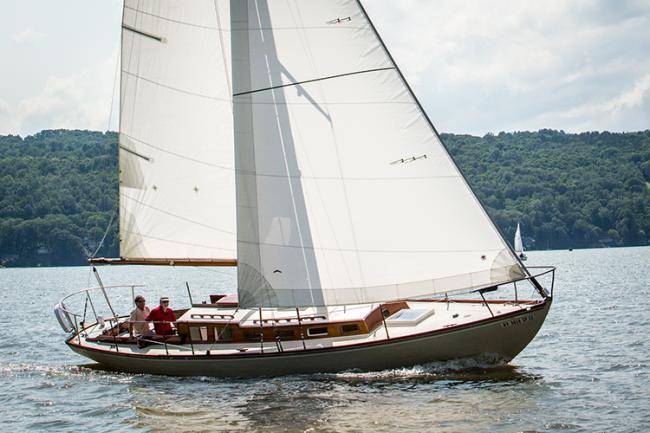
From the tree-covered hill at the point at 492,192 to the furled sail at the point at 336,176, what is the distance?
9422 centimetres

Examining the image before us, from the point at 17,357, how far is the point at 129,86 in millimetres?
10538

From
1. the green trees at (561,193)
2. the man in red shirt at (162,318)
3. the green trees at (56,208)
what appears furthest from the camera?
the green trees at (561,193)

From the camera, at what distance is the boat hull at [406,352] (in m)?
18.6

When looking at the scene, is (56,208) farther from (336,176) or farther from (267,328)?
(336,176)

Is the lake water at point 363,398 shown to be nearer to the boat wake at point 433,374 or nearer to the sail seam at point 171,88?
the boat wake at point 433,374

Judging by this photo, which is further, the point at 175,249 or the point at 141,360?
the point at 175,249

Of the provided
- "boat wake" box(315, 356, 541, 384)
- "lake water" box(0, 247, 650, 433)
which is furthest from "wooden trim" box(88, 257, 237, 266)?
"boat wake" box(315, 356, 541, 384)

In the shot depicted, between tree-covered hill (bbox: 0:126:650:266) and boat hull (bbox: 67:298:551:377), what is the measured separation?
93.7 metres

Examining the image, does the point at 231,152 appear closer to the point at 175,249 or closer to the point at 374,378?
the point at 175,249

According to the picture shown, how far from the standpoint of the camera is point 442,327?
18938mm

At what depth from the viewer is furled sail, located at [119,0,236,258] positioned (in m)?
22.2

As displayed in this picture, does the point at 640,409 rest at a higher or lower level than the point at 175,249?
lower

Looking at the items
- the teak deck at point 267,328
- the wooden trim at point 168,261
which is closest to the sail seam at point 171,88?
the wooden trim at point 168,261

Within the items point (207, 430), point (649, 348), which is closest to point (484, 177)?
point (649, 348)
